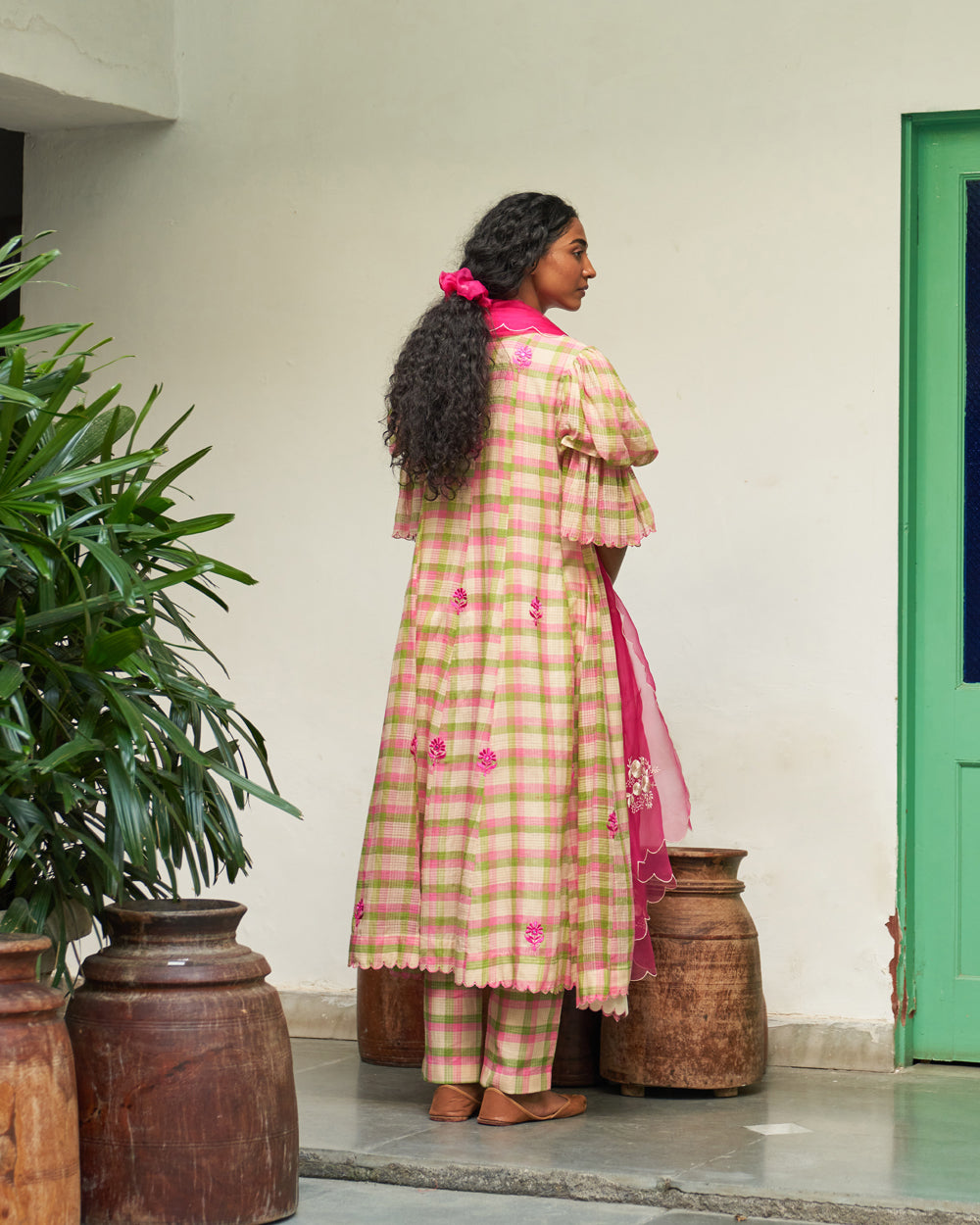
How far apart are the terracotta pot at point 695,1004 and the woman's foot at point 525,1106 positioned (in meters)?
0.21

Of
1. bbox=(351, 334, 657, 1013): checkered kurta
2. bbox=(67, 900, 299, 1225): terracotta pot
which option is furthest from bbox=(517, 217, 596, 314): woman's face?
bbox=(67, 900, 299, 1225): terracotta pot

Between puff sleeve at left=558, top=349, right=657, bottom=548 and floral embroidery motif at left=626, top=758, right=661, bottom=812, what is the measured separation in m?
0.45

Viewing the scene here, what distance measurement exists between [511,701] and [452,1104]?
79 cm

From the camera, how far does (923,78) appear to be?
12.6 ft

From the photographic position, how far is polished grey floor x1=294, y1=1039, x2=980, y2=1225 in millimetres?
2617

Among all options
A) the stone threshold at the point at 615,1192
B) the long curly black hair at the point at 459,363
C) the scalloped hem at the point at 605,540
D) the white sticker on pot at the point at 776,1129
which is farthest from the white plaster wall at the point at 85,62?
→ the white sticker on pot at the point at 776,1129

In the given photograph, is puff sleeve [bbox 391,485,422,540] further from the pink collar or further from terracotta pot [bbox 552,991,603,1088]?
terracotta pot [bbox 552,991,603,1088]

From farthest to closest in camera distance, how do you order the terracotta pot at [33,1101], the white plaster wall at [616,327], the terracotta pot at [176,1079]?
the white plaster wall at [616,327] → the terracotta pot at [176,1079] → the terracotta pot at [33,1101]

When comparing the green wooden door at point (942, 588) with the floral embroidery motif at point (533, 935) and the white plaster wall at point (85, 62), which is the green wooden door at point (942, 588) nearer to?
the floral embroidery motif at point (533, 935)

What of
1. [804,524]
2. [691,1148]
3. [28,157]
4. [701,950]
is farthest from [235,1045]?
[28,157]

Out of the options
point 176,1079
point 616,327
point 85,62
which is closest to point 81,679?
point 176,1079

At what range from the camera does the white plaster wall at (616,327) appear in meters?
3.85

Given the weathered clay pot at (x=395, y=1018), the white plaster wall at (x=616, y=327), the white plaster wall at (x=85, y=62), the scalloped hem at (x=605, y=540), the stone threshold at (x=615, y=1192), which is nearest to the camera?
the stone threshold at (x=615, y=1192)

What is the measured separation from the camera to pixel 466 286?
10.6 feet
